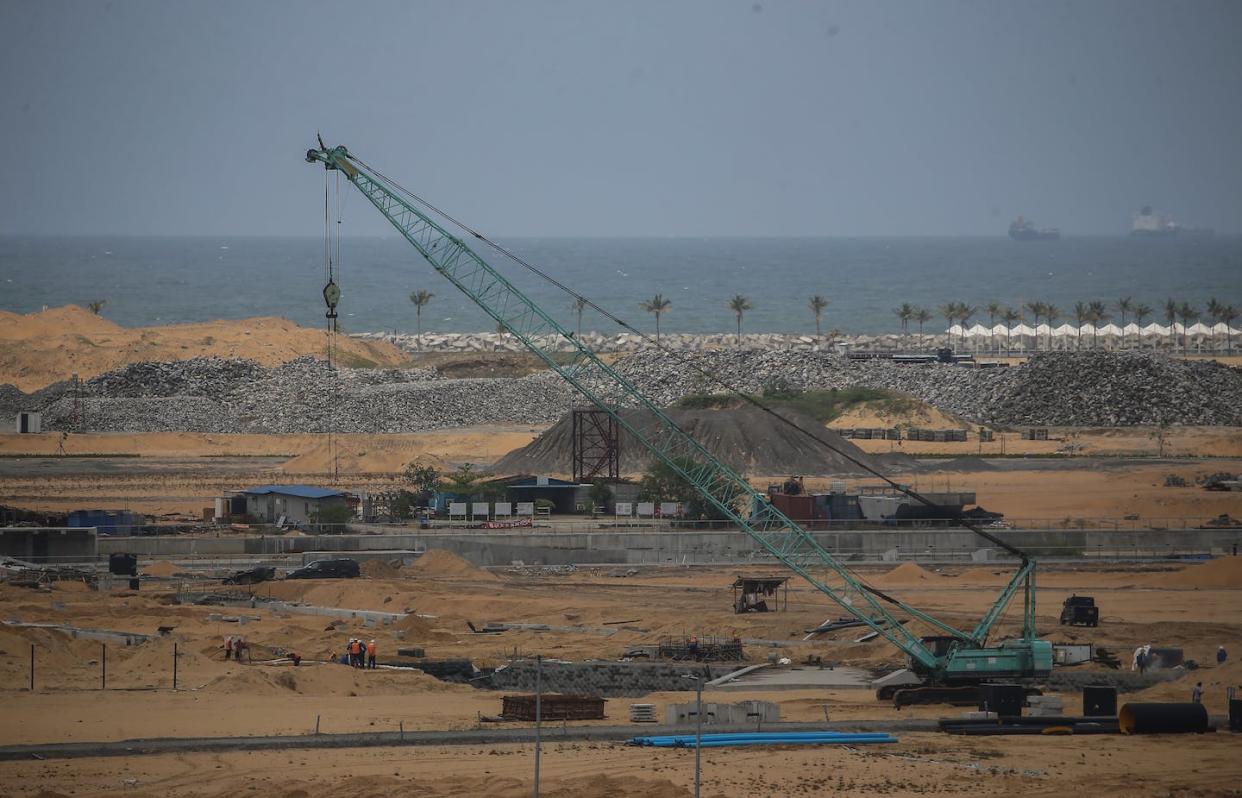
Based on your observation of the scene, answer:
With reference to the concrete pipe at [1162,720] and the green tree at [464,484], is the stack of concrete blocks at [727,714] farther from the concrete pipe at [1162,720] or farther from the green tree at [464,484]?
the green tree at [464,484]

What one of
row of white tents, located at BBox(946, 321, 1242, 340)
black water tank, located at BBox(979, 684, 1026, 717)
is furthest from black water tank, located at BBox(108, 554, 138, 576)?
row of white tents, located at BBox(946, 321, 1242, 340)


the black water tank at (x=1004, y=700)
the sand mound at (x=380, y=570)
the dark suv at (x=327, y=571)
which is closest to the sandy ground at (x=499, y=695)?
the sand mound at (x=380, y=570)

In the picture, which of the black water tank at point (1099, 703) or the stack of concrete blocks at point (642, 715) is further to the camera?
the black water tank at point (1099, 703)

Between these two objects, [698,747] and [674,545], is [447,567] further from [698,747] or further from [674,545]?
[698,747]

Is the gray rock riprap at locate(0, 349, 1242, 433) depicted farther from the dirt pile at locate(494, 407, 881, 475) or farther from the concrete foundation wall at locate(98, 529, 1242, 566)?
the concrete foundation wall at locate(98, 529, 1242, 566)

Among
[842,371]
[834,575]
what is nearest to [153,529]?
[834,575]

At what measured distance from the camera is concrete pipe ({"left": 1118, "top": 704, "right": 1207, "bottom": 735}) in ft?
131

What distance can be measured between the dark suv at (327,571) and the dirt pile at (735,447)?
3138cm

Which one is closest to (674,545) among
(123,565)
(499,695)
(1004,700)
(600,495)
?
(600,495)

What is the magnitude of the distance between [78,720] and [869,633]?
24.2 meters

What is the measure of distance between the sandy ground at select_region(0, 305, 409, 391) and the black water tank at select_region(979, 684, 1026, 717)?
113 m

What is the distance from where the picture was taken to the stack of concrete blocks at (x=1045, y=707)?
4253cm

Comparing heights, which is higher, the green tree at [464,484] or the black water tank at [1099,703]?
the green tree at [464,484]

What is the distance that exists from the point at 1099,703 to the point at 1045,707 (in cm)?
128
